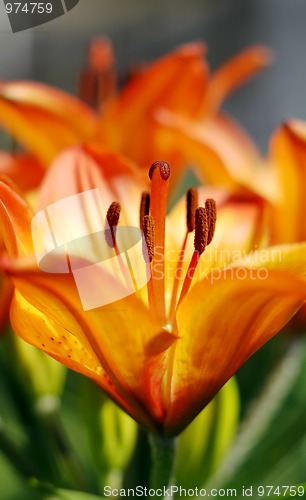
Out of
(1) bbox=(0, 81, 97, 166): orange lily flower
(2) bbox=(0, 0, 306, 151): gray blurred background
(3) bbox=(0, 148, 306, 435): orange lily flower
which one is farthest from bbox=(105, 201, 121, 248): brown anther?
(2) bbox=(0, 0, 306, 151): gray blurred background

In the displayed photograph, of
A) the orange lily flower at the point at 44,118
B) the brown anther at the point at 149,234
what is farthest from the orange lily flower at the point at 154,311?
the orange lily flower at the point at 44,118

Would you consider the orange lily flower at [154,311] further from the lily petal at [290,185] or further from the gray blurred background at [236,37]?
the gray blurred background at [236,37]

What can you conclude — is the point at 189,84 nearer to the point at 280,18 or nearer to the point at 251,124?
the point at 251,124

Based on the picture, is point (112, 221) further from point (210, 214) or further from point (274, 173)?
point (274, 173)

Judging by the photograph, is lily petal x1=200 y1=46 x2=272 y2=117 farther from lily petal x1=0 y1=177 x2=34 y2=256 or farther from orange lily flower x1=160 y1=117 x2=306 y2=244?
lily petal x1=0 y1=177 x2=34 y2=256

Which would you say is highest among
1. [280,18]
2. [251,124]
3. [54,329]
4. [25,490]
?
[54,329]

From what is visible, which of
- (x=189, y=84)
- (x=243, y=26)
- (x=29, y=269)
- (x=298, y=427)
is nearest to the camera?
(x=29, y=269)

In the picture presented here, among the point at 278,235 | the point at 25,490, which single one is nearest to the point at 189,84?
the point at 278,235
